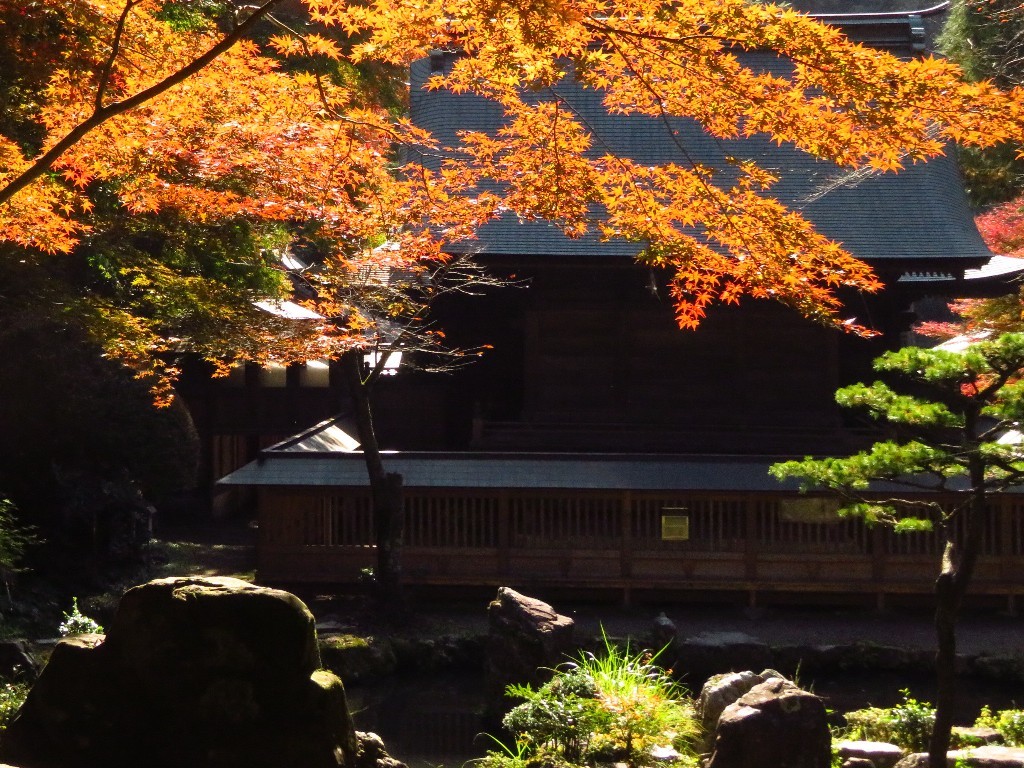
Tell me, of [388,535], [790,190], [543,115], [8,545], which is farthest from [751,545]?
[8,545]

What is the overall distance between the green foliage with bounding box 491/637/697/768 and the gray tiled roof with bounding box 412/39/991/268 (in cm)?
640

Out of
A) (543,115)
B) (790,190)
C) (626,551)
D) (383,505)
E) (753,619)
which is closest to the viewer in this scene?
(543,115)

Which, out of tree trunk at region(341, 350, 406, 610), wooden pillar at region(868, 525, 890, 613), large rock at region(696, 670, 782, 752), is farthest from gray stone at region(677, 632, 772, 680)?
tree trunk at region(341, 350, 406, 610)

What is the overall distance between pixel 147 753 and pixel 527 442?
8898 millimetres

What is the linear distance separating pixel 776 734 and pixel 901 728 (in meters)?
1.60

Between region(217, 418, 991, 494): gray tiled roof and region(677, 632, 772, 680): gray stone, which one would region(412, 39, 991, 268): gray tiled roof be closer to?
region(217, 418, 991, 494): gray tiled roof

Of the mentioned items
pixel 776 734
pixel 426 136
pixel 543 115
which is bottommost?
pixel 776 734

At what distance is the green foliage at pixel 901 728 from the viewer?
Answer: 266 inches

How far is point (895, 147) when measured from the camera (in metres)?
4.63

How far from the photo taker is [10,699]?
6336mm

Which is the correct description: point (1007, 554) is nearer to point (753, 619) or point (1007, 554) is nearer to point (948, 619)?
point (753, 619)

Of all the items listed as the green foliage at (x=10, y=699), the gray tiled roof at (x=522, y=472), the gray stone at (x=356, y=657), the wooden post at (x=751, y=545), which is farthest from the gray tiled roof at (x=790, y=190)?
the green foliage at (x=10, y=699)

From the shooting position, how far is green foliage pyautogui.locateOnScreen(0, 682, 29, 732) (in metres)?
6.13

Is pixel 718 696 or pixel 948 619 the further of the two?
pixel 718 696
